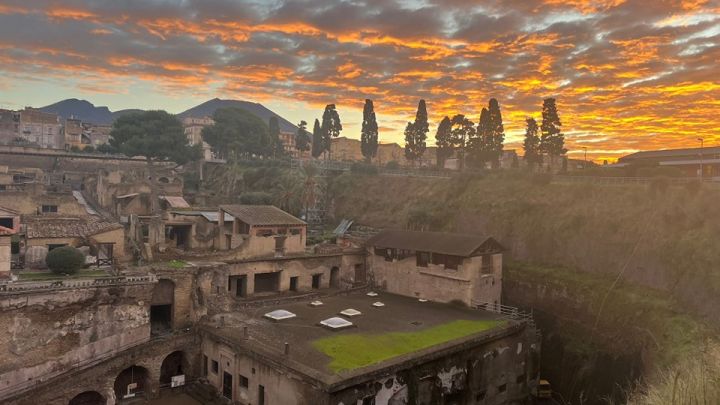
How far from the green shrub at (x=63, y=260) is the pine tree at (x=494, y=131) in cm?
4984

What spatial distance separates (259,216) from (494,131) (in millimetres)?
36292

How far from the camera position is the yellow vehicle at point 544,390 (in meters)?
32.7

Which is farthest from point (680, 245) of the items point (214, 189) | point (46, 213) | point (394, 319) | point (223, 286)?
point (214, 189)

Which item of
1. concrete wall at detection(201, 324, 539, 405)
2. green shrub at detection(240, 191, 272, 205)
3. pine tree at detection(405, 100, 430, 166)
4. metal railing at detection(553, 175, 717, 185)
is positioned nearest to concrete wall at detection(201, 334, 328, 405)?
concrete wall at detection(201, 324, 539, 405)

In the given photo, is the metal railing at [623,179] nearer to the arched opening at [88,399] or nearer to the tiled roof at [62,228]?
the tiled roof at [62,228]

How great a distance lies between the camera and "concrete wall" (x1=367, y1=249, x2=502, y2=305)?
35.4 metres

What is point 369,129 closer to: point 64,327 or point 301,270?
point 301,270

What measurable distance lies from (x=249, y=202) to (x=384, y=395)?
41.5m

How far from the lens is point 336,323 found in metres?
29.3

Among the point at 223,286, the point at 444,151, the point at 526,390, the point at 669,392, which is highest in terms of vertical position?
the point at 444,151

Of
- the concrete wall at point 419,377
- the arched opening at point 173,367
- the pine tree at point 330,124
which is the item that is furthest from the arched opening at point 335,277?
the pine tree at point 330,124

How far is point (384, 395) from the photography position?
23.7 meters

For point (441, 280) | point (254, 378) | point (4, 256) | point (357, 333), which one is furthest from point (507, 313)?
point (4, 256)

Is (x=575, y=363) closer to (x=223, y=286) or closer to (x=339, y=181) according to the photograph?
(x=223, y=286)
